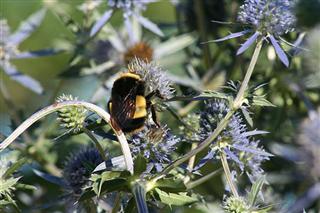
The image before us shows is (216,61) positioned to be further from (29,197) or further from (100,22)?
(29,197)

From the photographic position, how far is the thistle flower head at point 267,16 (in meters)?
1.10

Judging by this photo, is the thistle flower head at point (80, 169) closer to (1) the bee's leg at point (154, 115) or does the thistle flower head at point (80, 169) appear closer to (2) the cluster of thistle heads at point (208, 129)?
(2) the cluster of thistle heads at point (208, 129)

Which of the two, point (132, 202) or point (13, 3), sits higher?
point (13, 3)

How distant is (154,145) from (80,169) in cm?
19

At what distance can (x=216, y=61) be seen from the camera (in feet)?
6.13

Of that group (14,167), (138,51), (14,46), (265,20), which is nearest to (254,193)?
(265,20)

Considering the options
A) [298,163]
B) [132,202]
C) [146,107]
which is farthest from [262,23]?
[298,163]

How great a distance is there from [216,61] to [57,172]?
0.55m

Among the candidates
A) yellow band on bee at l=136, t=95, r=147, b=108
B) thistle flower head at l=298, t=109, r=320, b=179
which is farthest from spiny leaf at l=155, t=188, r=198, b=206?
thistle flower head at l=298, t=109, r=320, b=179

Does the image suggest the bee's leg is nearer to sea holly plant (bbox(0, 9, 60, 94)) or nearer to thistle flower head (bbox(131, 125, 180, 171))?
thistle flower head (bbox(131, 125, 180, 171))

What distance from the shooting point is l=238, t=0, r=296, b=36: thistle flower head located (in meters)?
1.10

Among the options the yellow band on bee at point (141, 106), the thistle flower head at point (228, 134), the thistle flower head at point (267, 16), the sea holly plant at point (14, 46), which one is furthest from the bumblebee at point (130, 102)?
the sea holly plant at point (14, 46)

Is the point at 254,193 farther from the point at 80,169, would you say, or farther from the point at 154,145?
the point at 80,169

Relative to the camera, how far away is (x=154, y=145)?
111 centimetres
